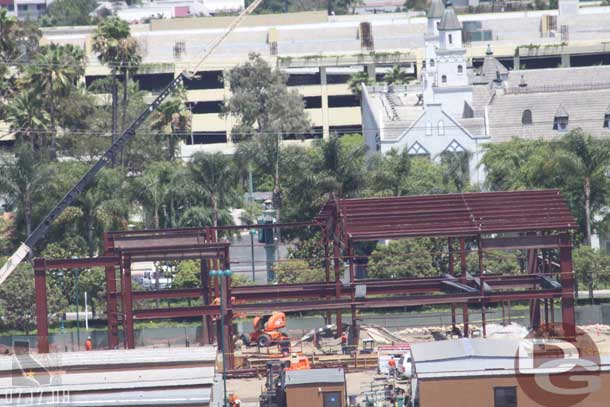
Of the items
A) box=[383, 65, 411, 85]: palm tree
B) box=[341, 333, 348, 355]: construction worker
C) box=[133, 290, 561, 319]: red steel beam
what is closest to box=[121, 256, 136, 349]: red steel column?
box=[133, 290, 561, 319]: red steel beam

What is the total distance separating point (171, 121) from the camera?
133500 millimetres

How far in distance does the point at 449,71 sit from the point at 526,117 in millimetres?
15267

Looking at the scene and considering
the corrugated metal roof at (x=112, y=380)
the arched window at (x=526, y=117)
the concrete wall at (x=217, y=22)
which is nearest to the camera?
the corrugated metal roof at (x=112, y=380)

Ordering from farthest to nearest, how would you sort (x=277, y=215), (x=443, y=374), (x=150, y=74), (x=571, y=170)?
(x=150, y=74), (x=277, y=215), (x=571, y=170), (x=443, y=374)

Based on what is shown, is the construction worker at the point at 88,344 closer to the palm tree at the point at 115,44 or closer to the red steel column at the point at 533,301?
the red steel column at the point at 533,301

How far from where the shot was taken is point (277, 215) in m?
109

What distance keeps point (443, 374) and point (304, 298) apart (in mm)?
Answer: 23642

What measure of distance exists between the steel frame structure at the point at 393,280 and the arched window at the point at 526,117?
48.2 metres

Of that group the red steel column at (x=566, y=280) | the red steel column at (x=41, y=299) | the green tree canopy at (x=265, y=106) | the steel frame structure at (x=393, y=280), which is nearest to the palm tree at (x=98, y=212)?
the steel frame structure at (x=393, y=280)

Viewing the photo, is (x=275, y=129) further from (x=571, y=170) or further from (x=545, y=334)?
(x=545, y=334)

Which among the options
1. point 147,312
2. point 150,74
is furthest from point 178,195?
point 150,74

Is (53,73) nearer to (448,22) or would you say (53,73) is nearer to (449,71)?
(449,71)

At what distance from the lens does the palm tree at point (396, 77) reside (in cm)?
16200

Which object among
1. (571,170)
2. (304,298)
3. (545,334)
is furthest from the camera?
(571,170)
